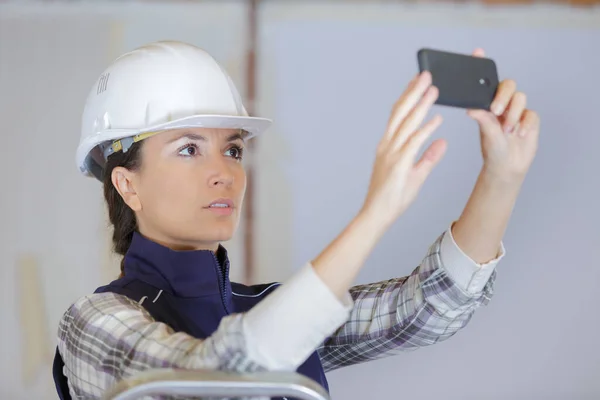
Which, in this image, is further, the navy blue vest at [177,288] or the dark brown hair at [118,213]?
the dark brown hair at [118,213]

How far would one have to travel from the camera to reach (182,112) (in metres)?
1.57

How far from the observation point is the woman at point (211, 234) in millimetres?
1095

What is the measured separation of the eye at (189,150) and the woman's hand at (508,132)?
526mm

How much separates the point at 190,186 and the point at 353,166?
1565 mm

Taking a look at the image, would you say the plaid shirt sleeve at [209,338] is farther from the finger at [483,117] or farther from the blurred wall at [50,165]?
the blurred wall at [50,165]

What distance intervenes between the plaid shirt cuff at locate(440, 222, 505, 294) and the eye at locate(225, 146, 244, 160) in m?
0.45

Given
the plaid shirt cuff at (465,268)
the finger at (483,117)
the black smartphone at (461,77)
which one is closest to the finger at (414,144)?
the black smartphone at (461,77)

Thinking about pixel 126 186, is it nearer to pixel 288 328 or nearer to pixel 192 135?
pixel 192 135

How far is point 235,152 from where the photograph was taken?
165cm

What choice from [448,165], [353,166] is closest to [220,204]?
[353,166]

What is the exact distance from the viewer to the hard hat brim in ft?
4.91

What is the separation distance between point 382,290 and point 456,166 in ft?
4.64

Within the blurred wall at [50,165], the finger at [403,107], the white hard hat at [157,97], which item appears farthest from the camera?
the blurred wall at [50,165]

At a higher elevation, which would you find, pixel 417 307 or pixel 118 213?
pixel 118 213
